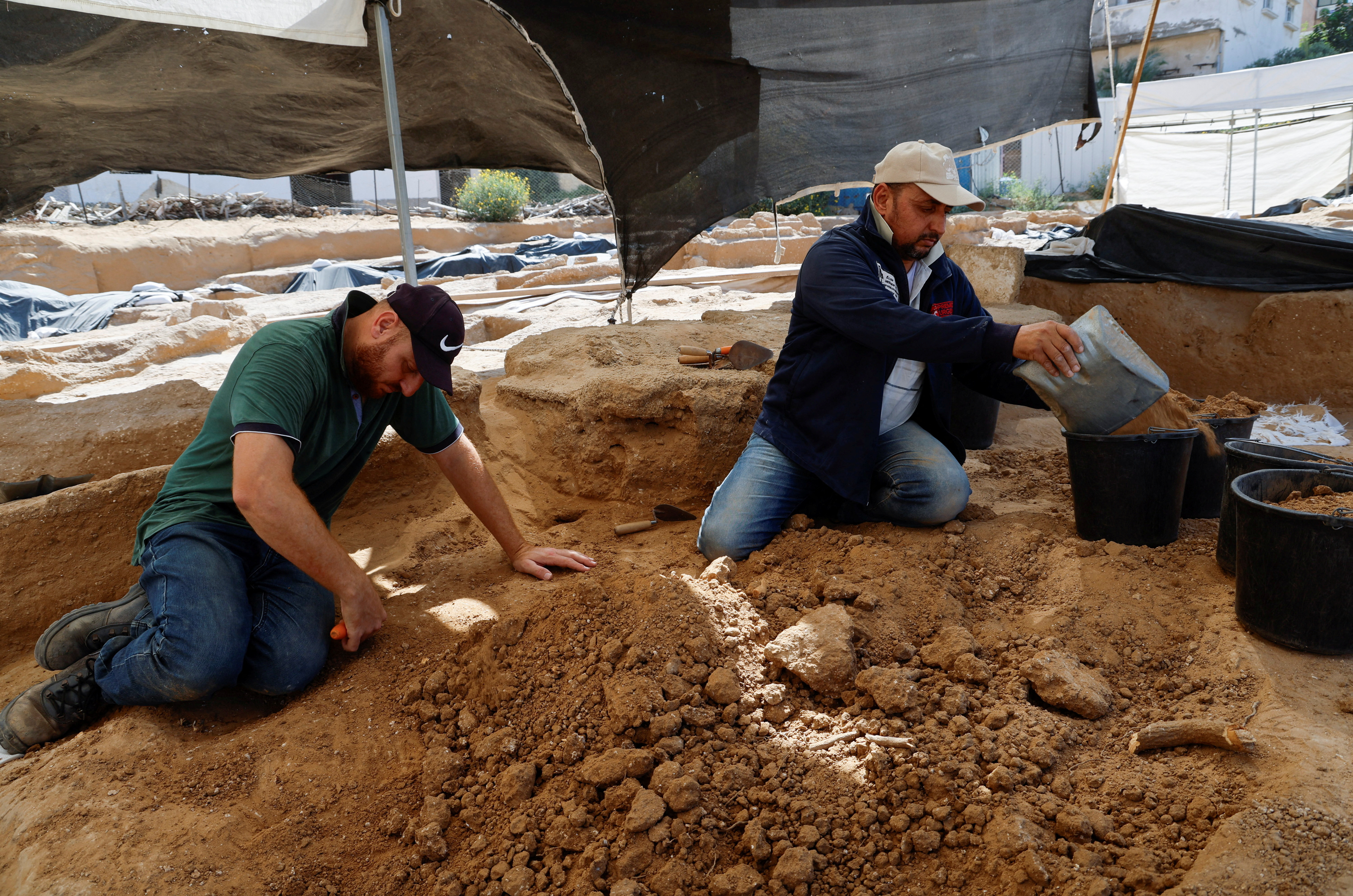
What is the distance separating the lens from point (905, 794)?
174cm

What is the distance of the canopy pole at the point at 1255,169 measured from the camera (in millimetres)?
15758

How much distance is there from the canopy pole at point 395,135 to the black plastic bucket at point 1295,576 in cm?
344

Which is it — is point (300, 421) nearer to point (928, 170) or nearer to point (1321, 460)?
point (928, 170)

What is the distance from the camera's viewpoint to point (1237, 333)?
493 centimetres

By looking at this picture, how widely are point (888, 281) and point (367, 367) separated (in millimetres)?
1703

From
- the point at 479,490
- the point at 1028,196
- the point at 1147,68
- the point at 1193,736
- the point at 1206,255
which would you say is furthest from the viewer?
the point at 1147,68

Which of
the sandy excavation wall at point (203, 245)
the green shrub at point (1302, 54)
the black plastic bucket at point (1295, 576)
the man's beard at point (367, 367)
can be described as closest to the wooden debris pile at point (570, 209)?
the sandy excavation wall at point (203, 245)

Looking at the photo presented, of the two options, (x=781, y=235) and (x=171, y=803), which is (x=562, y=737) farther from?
(x=781, y=235)

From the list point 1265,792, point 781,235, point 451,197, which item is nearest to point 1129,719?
point 1265,792

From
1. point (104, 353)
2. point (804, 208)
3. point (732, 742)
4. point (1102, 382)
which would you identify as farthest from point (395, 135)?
point (804, 208)

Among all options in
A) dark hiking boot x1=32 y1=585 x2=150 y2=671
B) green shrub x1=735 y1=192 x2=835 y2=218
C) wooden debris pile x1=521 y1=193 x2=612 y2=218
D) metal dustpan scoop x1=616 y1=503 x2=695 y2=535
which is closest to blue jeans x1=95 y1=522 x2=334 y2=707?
dark hiking boot x1=32 y1=585 x2=150 y2=671

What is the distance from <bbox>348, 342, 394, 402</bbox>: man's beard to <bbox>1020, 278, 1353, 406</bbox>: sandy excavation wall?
4.52 meters

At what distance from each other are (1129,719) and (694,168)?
400 centimetres

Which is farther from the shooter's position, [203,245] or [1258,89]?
[1258,89]
